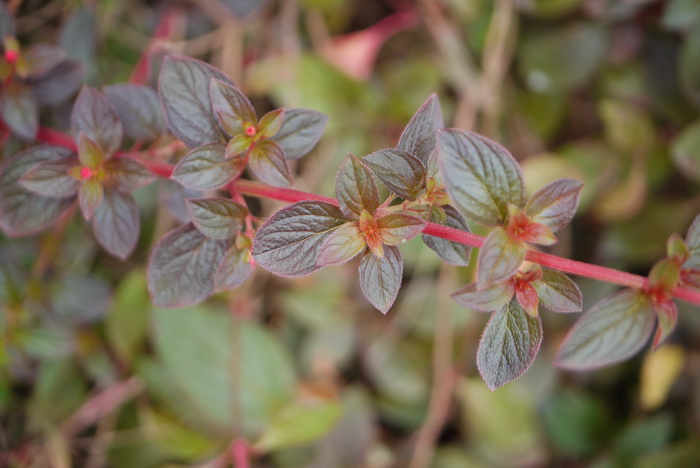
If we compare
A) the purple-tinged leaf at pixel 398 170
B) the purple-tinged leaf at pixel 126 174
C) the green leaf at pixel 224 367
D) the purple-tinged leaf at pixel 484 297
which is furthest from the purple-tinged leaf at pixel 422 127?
the green leaf at pixel 224 367

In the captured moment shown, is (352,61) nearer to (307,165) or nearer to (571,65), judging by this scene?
(307,165)

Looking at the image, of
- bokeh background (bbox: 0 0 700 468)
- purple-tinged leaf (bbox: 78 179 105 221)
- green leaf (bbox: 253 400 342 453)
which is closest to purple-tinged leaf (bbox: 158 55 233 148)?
purple-tinged leaf (bbox: 78 179 105 221)

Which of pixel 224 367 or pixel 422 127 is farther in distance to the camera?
pixel 224 367

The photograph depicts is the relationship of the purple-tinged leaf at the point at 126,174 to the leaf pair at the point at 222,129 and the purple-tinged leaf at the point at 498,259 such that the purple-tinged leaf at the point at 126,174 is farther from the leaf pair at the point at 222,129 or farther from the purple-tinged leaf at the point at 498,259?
the purple-tinged leaf at the point at 498,259

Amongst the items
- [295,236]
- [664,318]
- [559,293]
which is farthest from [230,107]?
[664,318]

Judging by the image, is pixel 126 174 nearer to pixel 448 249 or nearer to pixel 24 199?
pixel 24 199

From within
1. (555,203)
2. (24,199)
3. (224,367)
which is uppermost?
(555,203)
